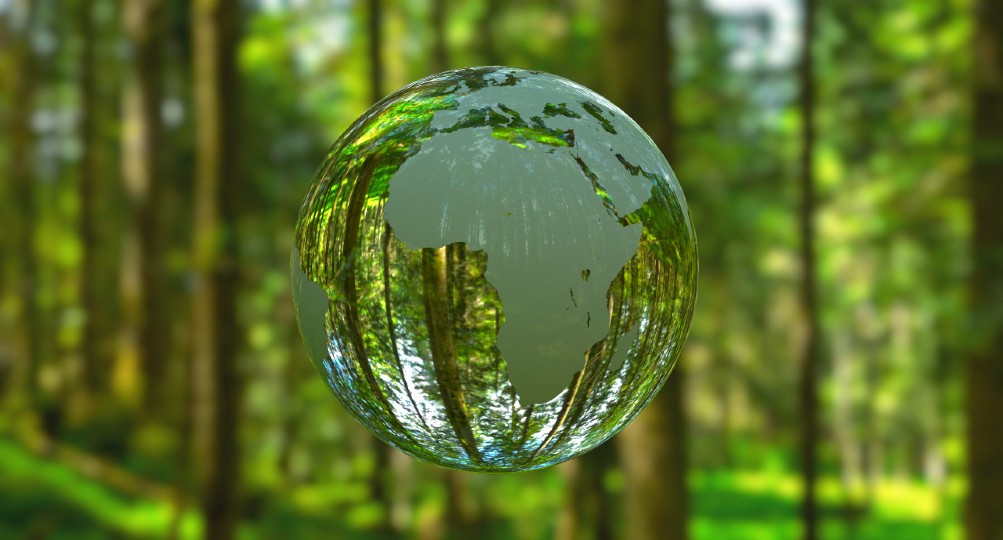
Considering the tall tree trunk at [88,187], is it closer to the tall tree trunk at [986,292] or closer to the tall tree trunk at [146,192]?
the tall tree trunk at [146,192]

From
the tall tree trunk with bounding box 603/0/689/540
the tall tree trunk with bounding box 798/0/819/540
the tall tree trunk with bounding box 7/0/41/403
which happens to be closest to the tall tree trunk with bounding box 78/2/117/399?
the tall tree trunk with bounding box 7/0/41/403

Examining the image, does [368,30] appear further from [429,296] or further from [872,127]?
[429,296]

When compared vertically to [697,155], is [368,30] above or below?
above

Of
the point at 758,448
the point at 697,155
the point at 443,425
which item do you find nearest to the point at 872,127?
the point at 697,155

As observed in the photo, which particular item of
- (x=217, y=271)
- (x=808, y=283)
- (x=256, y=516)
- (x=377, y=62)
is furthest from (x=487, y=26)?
(x=256, y=516)

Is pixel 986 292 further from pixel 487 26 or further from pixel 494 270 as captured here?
pixel 494 270

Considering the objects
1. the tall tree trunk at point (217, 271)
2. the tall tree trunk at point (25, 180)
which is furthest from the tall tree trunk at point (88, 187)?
the tall tree trunk at point (217, 271)
